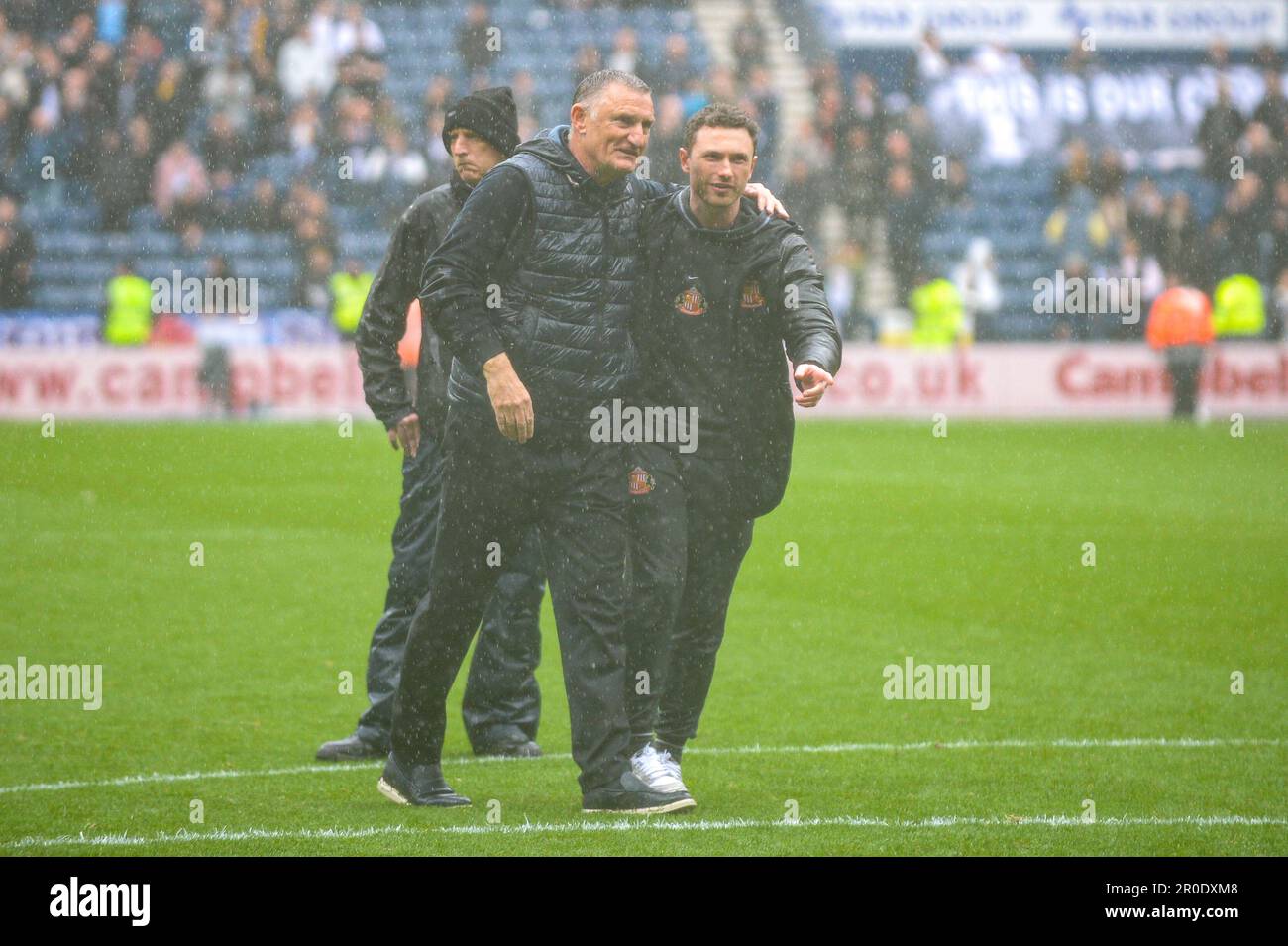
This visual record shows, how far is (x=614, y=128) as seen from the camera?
6.00 meters

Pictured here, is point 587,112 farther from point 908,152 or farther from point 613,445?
point 908,152

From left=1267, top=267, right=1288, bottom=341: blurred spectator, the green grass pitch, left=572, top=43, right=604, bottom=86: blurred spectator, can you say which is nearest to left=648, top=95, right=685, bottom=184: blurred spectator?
left=572, top=43, right=604, bottom=86: blurred spectator

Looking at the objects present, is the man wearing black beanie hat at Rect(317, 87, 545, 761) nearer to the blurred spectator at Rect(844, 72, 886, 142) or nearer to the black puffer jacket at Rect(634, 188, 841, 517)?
the black puffer jacket at Rect(634, 188, 841, 517)

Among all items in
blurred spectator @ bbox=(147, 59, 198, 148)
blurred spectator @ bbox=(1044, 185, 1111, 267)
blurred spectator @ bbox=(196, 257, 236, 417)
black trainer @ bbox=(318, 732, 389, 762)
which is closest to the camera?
black trainer @ bbox=(318, 732, 389, 762)

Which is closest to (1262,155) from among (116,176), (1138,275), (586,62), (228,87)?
(1138,275)

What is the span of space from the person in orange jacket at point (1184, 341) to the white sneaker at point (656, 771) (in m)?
16.6

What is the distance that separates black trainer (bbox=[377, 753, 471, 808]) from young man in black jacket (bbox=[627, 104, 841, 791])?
1.91 ft

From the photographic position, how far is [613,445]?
6.22 meters

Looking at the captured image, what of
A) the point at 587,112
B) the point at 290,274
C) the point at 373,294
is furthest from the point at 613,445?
the point at 290,274

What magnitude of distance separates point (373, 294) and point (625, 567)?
1.53 m

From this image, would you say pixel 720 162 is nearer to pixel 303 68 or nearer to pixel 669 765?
pixel 669 765

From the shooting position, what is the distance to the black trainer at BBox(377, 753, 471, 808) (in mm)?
6348

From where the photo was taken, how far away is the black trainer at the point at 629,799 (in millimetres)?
6152

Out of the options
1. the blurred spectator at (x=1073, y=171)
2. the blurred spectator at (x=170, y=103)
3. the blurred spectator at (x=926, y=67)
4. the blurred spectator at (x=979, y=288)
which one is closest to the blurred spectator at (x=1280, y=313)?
the blurred spectator at (x=1073, y=171)
